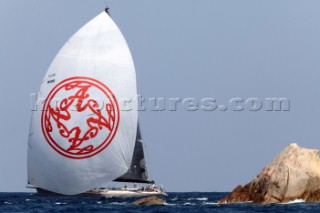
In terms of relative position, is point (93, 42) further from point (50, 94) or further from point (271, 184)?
point (271, 184)

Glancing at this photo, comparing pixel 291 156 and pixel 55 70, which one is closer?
pixel 291 156

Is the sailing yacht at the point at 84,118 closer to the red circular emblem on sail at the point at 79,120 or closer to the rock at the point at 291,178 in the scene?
the red circular emblem on sail at the point at 79,120

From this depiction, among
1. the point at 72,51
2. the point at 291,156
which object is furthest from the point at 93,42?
the point at 291,156

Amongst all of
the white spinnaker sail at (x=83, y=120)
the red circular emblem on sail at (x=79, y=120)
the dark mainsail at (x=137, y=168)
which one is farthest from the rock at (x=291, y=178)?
the dark mainsail at (x=137, y=168)

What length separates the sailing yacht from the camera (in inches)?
2517

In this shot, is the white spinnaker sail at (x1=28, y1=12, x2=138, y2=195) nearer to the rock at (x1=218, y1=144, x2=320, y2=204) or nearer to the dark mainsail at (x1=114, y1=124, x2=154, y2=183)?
the dark mainsail at (x1=114, y1=124, x2=154, y2=183)

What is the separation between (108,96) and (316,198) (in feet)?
53.2

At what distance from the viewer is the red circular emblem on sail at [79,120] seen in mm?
63812

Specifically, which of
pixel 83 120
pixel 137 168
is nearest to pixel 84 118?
pixel 83 120

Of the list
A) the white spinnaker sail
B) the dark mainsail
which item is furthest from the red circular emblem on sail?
the dark mainsail

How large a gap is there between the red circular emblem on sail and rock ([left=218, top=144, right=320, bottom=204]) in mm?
11581

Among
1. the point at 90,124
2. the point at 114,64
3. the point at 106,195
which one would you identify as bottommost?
the point at 106,195

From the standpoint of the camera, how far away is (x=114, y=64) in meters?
66.8

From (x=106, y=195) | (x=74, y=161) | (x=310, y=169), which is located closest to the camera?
(x=310, y=169)
